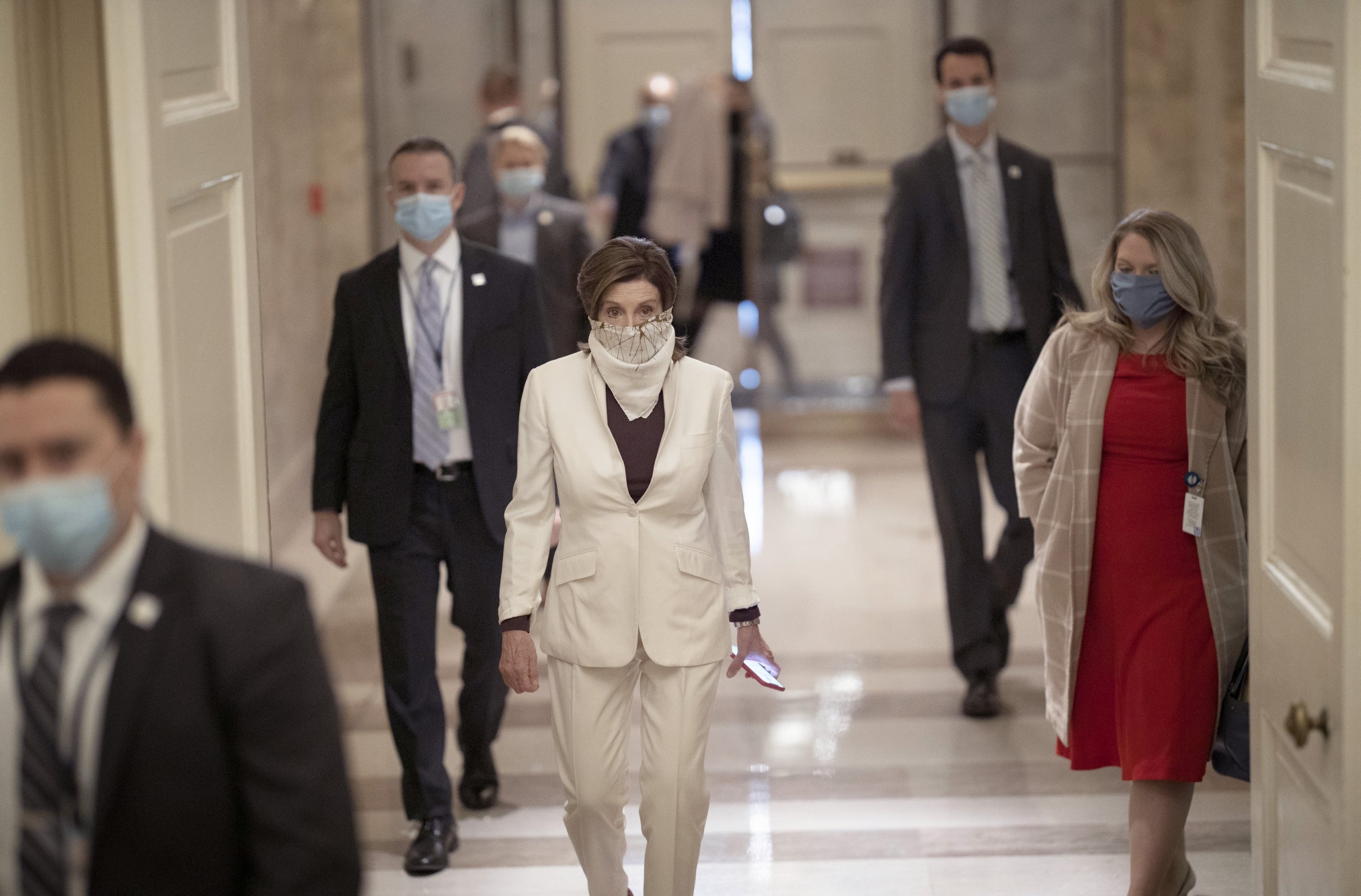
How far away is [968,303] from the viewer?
5520 millimetres

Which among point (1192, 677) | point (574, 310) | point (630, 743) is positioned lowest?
point (630, 743)

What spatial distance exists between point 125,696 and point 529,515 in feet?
5.27

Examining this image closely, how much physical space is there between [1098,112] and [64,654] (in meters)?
9.15

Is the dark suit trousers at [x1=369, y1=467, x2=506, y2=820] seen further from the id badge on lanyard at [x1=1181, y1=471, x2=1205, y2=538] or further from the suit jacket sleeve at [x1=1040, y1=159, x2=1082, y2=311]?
the suit jacket sleeve at [x1=1040, y1=159, x2=1082, y2=311]

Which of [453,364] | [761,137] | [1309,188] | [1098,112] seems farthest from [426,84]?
[1309,188]

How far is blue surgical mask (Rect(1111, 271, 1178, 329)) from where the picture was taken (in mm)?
3879

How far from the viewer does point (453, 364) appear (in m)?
4.42

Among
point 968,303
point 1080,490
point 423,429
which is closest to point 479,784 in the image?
point 423,429

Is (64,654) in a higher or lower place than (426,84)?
lower

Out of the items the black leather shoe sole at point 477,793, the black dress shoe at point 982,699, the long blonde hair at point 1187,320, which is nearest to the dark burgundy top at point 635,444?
the long blonde hair at point 1187,320

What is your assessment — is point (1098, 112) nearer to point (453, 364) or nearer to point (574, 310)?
point (574, 310)

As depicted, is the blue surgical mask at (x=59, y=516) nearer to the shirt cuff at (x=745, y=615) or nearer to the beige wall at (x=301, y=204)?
the shirt cuff at (x=745, y=615)

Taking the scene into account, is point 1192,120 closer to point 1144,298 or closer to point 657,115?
point 657,115

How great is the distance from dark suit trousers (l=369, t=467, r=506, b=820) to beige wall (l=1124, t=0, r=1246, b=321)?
5819 millimetres
